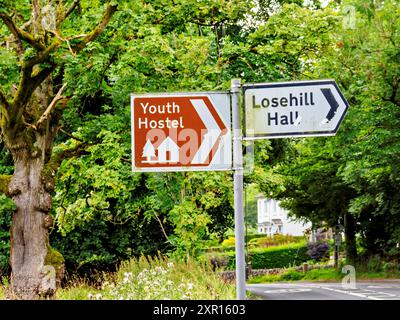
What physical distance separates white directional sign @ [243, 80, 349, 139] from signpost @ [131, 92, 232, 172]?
0.49ft

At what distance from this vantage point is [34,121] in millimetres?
17141

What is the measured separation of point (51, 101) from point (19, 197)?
2832mm

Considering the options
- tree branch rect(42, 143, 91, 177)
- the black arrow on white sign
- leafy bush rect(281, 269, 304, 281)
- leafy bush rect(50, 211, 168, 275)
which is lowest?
leafy bush rect(281, 269, 304, 281)

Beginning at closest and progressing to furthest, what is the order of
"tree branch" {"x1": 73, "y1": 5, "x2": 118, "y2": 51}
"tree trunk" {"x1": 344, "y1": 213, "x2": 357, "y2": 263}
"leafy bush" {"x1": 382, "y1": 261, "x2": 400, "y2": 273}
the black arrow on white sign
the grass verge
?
the black arrow on white sign, the grass verge, "tree branch" {"x1": 73, "y1": 5, "x2": 118, "y2": 51}, "leafy bush" {"x1": 382, "y1": 261, "x2": 400, "y2": 273}, "tree trunk" {"x1": 344, "y1": 213, "x2": 357, "y2": 263}

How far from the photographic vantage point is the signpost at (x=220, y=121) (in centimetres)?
301

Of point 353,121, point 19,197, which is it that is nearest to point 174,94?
point 19,197

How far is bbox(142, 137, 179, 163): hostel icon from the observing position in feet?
9.85

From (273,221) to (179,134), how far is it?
9816 cm

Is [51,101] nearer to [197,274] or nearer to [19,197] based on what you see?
[19,197]

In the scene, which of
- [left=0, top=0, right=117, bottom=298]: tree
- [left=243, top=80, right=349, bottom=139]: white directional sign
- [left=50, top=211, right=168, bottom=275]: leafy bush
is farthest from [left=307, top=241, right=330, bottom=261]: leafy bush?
[left=243, top=80, right=349, bottom=139]: white directional sign

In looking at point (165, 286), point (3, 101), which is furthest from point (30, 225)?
point (165, 286)

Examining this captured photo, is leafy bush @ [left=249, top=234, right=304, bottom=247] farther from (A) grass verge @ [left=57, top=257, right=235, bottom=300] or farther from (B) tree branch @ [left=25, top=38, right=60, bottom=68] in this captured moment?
(A) grass verge @ [left=57, top=257, right=235, bottom=300]

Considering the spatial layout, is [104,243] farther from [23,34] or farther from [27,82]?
[23,34]

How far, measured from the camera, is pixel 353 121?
24734 millimetres
